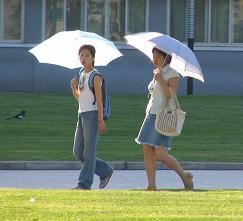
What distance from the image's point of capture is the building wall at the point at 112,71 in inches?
1374

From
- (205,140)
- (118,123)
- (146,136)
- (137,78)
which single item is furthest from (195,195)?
(137,78)

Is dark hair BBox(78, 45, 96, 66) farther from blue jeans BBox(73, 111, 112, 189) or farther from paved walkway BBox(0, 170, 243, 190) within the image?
paved walkway BBox(0, 170, 243, 190)

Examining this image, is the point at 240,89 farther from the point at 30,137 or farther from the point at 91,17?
the point at 30,137

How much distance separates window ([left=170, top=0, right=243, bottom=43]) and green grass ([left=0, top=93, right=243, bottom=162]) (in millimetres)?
7339

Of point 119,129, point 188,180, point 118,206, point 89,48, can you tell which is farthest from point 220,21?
point 118,206

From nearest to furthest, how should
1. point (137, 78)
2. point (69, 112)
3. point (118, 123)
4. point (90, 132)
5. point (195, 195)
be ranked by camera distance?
point (195, 195) → point (90, 132) → point (118, 123) → point (69, 112) → point (137, 78)

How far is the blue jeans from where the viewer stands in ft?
42.6

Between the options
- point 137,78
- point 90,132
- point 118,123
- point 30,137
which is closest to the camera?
point 90,132

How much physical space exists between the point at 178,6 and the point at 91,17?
293 cm

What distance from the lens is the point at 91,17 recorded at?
3619 cm

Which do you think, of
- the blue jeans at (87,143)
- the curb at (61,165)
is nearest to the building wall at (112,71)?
the curb at (61,165)

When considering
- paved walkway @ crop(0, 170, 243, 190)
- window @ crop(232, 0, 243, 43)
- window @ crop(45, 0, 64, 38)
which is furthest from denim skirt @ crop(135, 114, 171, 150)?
window @ crop(232, 0, 243, 43)

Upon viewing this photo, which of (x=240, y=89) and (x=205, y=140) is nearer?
(x=205, y=140)

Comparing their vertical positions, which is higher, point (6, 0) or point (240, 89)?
point (6, 0)
